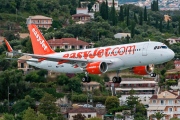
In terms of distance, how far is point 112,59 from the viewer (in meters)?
89.7

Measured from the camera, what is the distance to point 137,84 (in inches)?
6580

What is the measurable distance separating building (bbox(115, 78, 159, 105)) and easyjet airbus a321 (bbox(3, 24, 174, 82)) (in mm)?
65162

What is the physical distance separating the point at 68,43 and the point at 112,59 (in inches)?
3958

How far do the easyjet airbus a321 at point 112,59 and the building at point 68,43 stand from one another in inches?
3536

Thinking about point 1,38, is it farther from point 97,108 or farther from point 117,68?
point 117,68

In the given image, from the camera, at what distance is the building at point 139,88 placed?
16275 cm

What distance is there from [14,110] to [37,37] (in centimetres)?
4355

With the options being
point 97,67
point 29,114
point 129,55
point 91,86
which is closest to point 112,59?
point 97,67

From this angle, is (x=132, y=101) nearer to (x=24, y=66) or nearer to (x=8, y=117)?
(x=8, y=117)

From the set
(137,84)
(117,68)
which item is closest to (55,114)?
(137,84)

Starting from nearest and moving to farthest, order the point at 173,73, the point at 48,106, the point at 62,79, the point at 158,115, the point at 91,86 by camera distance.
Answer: the point at 48,106 < the point at 158,115 < the point at 62,79 < the point at 91,86 < the point at 173,73

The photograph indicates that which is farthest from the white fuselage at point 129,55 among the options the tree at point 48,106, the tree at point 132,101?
the tree at point 132,101

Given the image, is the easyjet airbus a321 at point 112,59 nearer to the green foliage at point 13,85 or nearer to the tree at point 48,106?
the tree at point 48,106

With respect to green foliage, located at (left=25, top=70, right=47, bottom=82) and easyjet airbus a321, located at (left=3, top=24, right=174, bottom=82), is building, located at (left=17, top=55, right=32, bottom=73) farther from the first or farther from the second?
easyjet airbus a321, located at (left=3, top=24, right=174, bottom=82)
